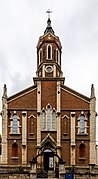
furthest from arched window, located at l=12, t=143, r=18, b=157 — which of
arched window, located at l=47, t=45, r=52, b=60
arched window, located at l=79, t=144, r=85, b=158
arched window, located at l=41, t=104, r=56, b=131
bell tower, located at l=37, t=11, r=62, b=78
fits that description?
arched window, located at l=47, t=45, r=52, b=60

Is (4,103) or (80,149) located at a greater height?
(4,103)

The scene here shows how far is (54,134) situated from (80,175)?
13.5 meters

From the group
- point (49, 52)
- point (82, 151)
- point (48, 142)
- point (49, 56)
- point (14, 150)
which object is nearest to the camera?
point (48, 142)

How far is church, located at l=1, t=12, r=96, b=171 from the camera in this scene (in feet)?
182

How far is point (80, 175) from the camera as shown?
4312cm

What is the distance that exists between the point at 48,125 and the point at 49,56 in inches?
391

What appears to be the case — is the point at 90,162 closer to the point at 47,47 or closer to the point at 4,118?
the point at 4,118

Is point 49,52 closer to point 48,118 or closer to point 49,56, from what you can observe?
point 49,56

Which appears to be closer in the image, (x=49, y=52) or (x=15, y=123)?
(x=15, y=123)

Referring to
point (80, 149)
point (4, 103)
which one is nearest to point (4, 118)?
point (4, 103)

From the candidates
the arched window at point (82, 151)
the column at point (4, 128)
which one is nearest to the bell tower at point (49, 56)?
the column at point (4, 128)

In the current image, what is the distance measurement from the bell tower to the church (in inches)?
65.5

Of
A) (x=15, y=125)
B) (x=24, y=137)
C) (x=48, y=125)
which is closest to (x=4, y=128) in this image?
(x=15, y=125)

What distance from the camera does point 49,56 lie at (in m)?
60.6
